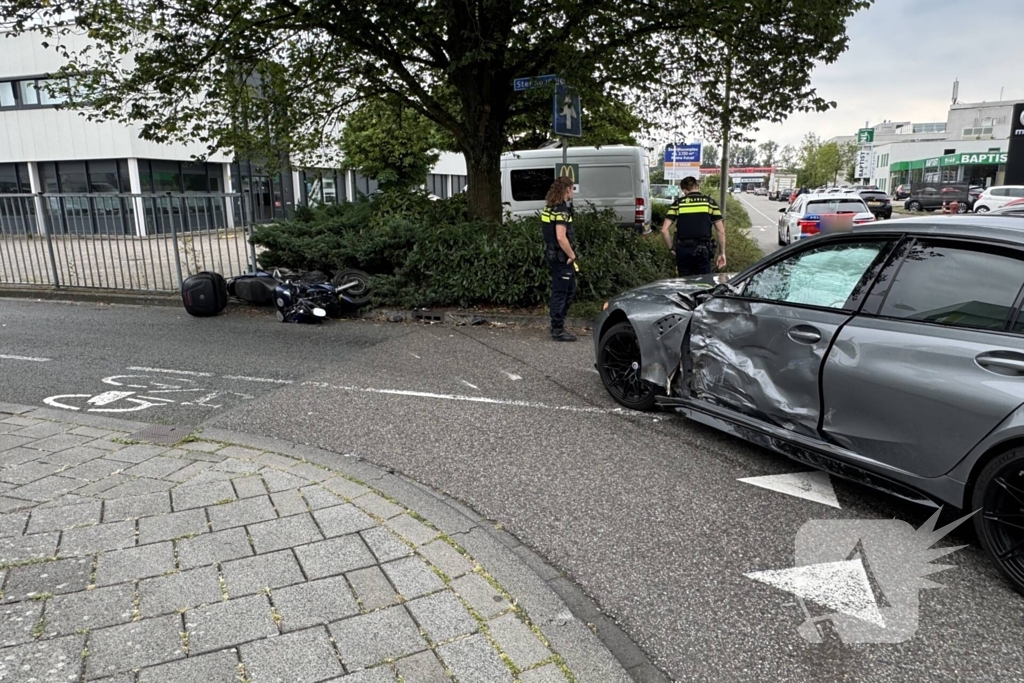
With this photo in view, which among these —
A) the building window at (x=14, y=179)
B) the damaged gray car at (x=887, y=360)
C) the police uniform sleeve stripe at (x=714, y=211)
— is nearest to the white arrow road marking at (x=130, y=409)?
the damaged gray car at (x=887, y=360)

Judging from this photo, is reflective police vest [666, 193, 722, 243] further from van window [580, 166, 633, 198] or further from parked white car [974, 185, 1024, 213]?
parked white car [974, 185, 1024, 213]

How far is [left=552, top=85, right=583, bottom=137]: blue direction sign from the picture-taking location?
9.57m

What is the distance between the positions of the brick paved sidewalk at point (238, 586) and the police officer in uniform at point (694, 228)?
664cm

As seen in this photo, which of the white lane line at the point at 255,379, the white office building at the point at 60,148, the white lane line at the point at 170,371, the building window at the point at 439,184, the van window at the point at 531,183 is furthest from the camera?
the building window at the point at 439,184

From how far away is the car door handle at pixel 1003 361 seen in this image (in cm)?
300

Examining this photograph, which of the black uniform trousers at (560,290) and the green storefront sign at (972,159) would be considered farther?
the green storefront sign at (972,159)

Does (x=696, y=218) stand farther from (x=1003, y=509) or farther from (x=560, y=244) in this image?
(x=1003, y=509)

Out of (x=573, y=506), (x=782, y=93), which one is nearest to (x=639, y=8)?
(x=782, y=93)

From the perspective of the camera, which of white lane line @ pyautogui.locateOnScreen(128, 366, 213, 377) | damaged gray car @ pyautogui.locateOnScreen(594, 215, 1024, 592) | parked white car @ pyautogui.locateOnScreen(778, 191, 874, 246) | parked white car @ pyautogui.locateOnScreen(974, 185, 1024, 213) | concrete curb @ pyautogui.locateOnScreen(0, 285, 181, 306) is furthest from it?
parked white car @ pyautogui.locateOnScreen(974, 185, 1024, 213)

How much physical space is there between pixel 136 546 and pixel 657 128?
11.7 metres

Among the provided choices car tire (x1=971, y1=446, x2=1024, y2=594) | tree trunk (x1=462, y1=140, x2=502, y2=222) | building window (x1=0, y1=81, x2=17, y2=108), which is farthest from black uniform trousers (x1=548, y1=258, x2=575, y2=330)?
building window (x1=0, y1=81, x2=17, y2=108)

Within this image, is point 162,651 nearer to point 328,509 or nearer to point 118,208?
point 328,509

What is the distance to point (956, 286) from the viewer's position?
3412 millimetres

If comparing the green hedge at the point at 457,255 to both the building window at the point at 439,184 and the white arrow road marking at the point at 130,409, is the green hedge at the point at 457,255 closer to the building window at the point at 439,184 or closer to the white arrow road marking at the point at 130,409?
the white arrow road marking at the point at 130,409
